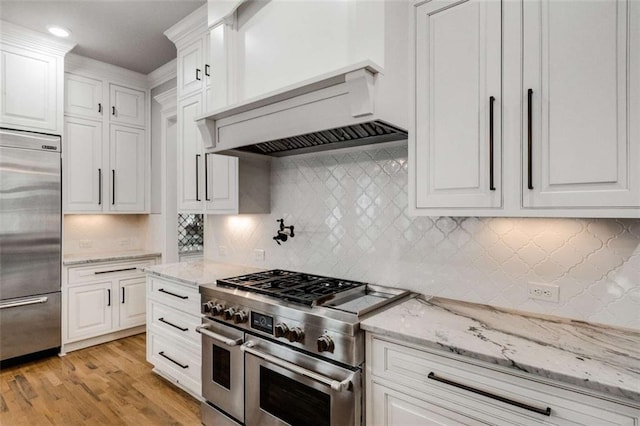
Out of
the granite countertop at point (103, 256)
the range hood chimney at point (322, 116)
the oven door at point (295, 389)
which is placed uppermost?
the range hood chimney at point (322, 116)

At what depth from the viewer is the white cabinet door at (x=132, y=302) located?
12.6 feet

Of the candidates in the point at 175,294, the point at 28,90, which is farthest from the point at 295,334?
the point at 28,90

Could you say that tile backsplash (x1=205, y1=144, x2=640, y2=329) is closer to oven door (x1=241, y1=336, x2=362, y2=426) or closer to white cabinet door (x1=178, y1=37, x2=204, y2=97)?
oven door (x1=241, y1=336, x2=362, y2=426)

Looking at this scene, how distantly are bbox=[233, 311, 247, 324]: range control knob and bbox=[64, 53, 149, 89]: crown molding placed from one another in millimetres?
3284

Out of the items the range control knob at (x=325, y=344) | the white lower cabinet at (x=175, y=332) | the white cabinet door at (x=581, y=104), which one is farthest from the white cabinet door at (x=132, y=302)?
the white cabinet door at (x=581, y=104)

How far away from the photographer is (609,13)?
121 centimetres

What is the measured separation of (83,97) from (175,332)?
2714 millimetres

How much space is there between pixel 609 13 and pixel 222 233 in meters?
2.82

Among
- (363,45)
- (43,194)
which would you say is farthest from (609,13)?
(43,194)

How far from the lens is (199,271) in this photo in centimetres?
275

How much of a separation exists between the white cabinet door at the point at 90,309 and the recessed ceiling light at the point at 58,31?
2349 millimetres

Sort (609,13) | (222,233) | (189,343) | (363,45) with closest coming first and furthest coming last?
(609,13) < (363,45) < (189,343) < (222,233)

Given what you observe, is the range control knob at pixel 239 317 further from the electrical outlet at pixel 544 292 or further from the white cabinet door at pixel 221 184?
the electrical outlet at pixel 544 292

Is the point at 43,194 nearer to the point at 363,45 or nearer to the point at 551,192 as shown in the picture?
the point at 363,45
